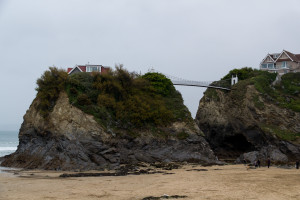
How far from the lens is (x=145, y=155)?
38062 millimetres

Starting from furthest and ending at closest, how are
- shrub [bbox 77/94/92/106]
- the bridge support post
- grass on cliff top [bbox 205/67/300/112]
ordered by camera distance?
the bridge support post, grass on cliff top [bbox 205/67/300/112], shrub [bbox 77/94/92/106]

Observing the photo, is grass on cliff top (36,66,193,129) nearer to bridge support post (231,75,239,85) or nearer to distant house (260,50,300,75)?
bridge support post (231,75,239,85)

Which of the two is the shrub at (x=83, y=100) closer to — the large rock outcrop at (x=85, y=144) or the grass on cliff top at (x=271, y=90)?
the large rock outcrop at (x=85, y=144)

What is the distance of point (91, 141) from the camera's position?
35.8 m

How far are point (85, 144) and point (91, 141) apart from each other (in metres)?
0.80

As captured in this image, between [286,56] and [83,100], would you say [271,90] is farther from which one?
[83,100]

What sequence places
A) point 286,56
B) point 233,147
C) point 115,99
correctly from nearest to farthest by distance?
point 115,99 → point 233,147 → point 286,56

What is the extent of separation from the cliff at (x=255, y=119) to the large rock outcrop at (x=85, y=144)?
28.0 feet

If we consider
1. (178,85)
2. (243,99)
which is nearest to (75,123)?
(178,85)

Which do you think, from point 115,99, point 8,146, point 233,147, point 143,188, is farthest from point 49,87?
point 8,146

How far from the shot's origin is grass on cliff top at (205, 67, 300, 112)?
49.4 meters

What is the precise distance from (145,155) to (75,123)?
9.38 m

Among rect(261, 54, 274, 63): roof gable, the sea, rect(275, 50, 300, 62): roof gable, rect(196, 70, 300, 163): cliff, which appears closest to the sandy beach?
rect(196, 70, 300, 163): cliff

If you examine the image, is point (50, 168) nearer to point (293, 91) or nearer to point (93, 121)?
point (93, 121)
